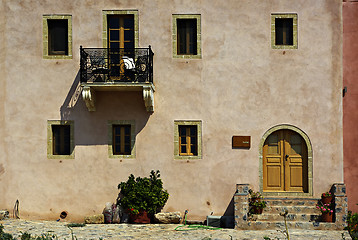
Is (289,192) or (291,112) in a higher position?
(291,112)

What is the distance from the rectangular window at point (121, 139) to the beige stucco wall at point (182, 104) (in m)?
0.37

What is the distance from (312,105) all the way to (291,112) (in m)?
0.76

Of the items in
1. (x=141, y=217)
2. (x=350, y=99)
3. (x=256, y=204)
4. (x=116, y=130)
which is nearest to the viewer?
(x=256, y=204)

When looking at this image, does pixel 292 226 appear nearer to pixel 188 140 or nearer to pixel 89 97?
pixel 188 140

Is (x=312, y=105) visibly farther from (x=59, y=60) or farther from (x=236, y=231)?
(x=59, y=60)

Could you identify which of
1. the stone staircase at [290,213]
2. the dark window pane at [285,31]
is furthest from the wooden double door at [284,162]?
the dark window pane at [285,31]

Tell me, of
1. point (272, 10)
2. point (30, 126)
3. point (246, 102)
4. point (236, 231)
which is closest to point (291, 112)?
point (246, 102)

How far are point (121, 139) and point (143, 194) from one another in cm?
219

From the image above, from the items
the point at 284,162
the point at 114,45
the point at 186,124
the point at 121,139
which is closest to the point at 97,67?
the point at 114,45

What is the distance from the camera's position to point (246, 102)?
1373cm

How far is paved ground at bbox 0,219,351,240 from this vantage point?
454 inches

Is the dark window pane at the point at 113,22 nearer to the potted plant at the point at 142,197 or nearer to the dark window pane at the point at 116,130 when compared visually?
the dark window pane at the point at 116,130

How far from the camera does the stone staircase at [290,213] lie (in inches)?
493

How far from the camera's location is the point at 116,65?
13.7m
